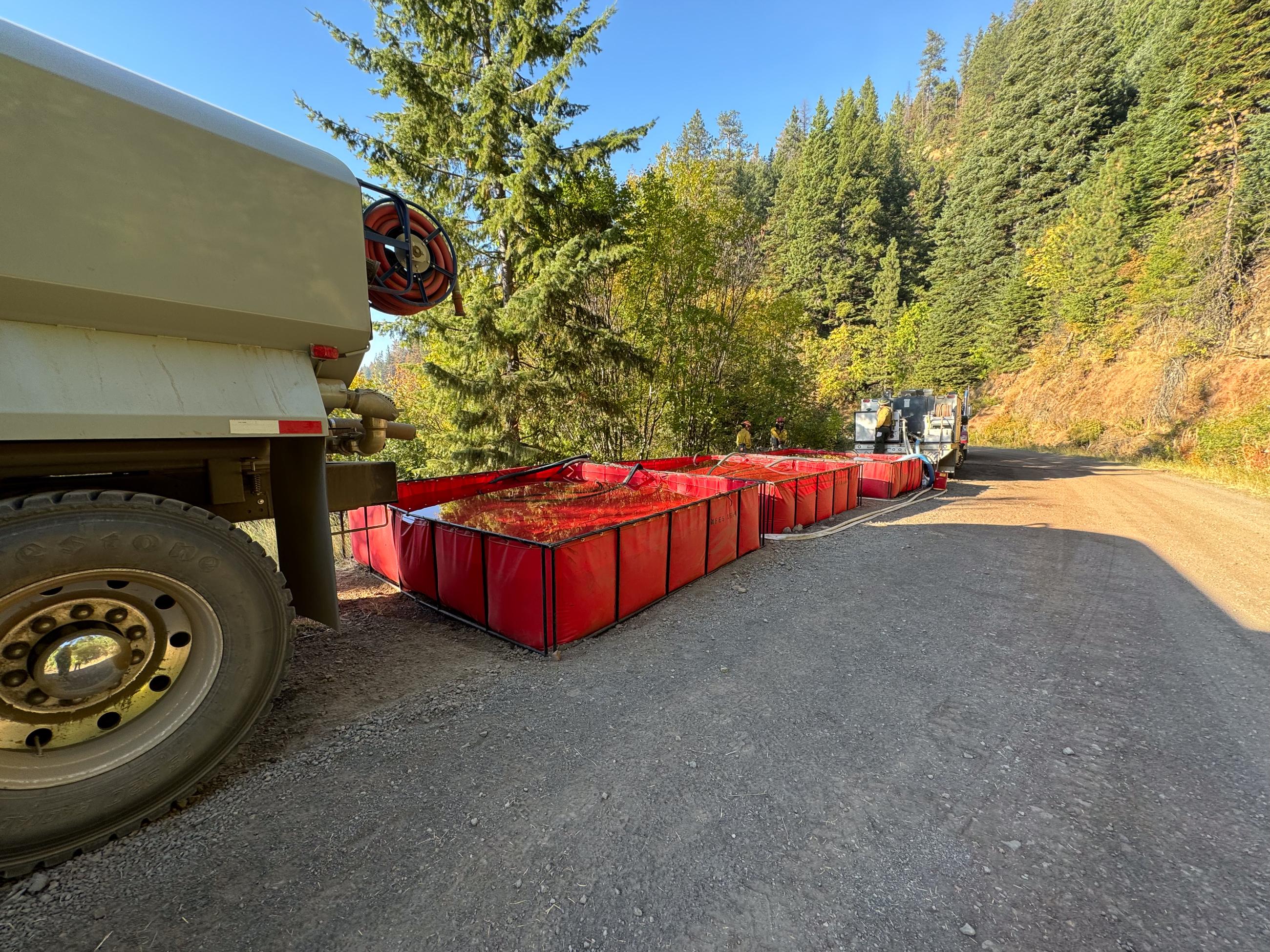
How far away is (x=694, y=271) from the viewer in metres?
13.4

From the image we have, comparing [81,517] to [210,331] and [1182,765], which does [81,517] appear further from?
[1182,765]

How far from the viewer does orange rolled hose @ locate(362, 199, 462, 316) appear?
3271 millimetres

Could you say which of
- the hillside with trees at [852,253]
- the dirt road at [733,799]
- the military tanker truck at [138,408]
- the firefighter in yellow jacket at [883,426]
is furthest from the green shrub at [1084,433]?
the military tanker truck at [138,408]

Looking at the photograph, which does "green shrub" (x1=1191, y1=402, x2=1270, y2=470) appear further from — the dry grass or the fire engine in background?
the fire engine in background

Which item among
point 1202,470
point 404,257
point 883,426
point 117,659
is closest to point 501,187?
point 404,257

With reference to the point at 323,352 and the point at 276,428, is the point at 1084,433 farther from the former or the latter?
the point at 276,428

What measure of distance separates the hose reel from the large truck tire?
1.84 m

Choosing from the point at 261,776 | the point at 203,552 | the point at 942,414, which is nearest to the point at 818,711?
the point at 261,776

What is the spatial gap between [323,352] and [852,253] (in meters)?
44.1

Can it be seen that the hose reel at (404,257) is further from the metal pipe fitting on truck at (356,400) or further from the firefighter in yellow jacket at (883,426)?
the firefighter in yellow jacket at (883,426)

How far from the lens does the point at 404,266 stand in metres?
3.22

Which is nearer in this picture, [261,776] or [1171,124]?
[261,776]

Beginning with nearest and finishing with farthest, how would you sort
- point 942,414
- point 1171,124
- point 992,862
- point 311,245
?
point 992,862
point 311,245
point 942,414
point 1171,124

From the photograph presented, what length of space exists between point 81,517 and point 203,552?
421mm
